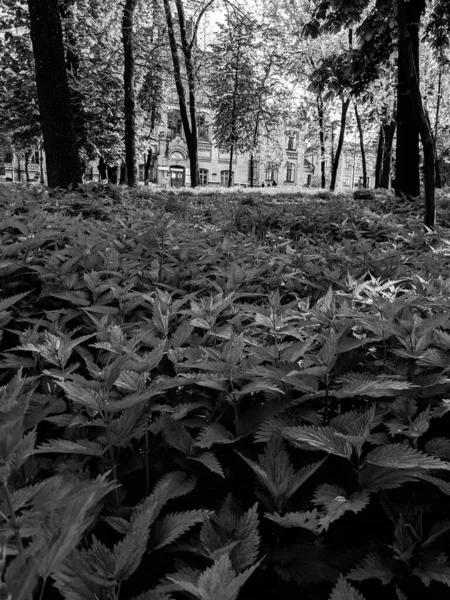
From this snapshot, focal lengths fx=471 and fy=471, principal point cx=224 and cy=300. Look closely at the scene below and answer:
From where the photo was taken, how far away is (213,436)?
106cm

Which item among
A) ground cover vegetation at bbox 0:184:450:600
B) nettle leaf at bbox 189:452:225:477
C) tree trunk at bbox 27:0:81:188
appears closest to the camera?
ground cover vegetation at bbox 0:184:450:600

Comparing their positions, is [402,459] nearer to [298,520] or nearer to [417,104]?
[298,520]

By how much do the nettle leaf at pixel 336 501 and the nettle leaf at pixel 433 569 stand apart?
14cm

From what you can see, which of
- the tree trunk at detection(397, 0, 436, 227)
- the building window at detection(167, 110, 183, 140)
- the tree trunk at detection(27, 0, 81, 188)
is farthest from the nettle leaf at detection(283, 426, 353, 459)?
the building window at detection(167, 110, 183, 140)

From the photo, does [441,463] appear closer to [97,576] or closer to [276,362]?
[276,362]

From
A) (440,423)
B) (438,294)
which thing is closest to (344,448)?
(440,423)

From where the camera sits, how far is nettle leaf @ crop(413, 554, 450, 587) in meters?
0.82

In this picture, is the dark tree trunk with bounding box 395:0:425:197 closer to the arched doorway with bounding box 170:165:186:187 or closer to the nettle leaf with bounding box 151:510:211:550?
the nettle leaf with bounding box 151:510:211:550

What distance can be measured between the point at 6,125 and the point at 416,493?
2382 centimetres

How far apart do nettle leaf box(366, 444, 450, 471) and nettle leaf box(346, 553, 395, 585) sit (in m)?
0.17

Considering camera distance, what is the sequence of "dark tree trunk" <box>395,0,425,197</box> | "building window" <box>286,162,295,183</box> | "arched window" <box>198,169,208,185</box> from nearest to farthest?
1. "dark tree trunk" <box>395,0,425,197</box>
2. "arched window" <box>198,169,208,185</box>
3. "building window" <box>286,162,295,183</box>

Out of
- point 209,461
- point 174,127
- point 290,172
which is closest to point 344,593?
point 209,461

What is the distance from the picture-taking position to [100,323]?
1662 millimetres

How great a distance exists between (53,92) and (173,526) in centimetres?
832
